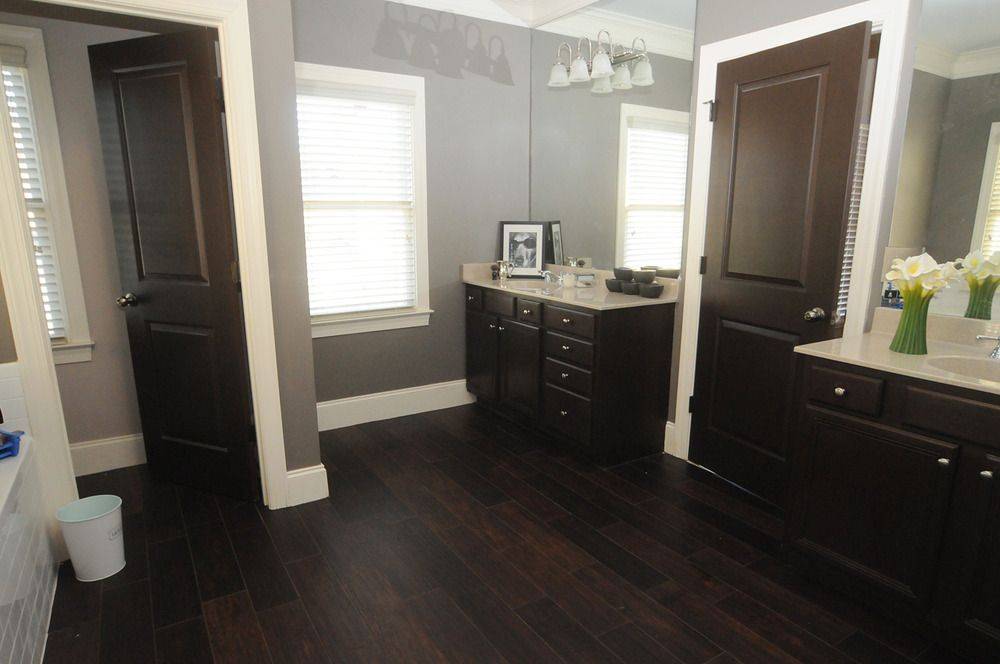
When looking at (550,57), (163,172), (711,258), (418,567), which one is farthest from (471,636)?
(550,57)

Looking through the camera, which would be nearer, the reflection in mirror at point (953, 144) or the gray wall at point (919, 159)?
the reflection in mirror at point (953, 144)

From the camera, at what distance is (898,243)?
88.7 inches

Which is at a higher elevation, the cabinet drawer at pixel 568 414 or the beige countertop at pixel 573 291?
the beige countertop at pixel 573 291

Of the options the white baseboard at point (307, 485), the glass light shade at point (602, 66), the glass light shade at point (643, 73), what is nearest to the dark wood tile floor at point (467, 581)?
the white baseboard at point (307, 485)

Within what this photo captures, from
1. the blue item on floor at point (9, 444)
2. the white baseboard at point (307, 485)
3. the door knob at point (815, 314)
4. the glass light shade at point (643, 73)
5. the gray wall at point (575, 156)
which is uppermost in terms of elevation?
the glass light shade at point (643, 73)

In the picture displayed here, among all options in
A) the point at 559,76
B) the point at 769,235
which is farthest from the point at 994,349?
the point at 559,76

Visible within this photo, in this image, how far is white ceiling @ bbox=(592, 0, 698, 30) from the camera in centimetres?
292

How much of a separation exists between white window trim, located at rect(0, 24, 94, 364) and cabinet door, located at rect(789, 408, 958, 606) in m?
3.35

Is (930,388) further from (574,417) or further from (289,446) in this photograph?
(289,446)

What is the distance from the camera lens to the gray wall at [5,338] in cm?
204

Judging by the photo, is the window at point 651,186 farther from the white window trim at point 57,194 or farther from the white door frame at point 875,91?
the white window trim at point 57,194

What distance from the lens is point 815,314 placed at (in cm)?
239

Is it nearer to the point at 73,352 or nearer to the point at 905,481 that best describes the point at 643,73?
the point at 905,481

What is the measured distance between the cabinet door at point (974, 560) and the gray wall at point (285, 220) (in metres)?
2.47
